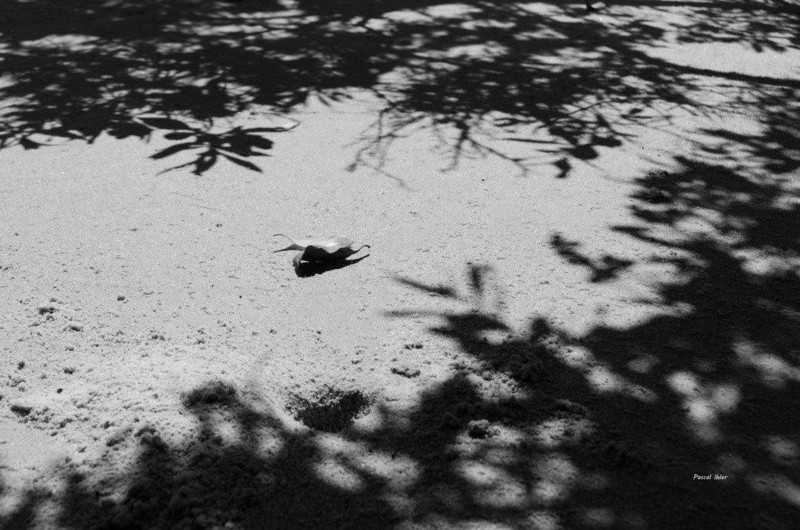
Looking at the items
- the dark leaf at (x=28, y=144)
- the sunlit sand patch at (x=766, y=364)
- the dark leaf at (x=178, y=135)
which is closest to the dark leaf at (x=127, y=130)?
the dark leaf at (x=178, y=135)

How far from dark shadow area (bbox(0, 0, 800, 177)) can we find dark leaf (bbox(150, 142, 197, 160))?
0.06 feet

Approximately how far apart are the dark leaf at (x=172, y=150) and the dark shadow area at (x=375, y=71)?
2 cm

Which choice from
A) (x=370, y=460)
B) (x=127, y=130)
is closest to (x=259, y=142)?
(x=127, y=130)

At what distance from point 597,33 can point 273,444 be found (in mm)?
6678

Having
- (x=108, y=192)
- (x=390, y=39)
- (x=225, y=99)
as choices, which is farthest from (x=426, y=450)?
(x=390, y=39)

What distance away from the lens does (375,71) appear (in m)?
7.33

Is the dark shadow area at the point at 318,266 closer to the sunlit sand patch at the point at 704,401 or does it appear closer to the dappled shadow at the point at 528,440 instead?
the dappled shadow at the point at 528,440

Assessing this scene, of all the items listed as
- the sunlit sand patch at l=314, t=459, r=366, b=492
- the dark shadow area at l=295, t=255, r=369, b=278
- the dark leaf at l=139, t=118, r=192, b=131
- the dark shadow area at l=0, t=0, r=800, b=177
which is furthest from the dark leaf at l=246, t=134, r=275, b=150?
the sunlit sand patch at l=314, t=459, r=366, b=492

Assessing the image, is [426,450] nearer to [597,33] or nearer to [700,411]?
[700,411]

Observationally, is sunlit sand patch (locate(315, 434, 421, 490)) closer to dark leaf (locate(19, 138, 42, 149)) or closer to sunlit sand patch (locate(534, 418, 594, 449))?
sunlit sand patch (locate(534, 418, 594, 449))

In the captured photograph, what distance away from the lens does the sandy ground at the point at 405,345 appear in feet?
8.87

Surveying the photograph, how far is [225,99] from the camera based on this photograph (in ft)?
21.8

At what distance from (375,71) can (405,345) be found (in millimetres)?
4350

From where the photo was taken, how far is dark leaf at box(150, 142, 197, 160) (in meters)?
5.56
